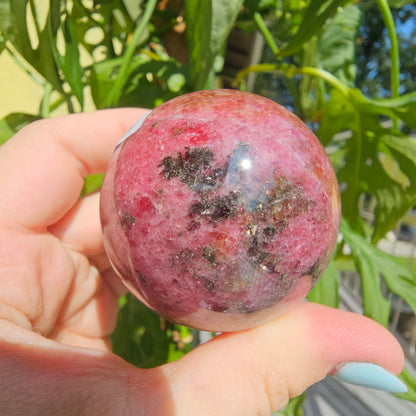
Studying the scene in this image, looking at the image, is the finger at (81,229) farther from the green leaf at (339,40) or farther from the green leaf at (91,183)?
the green leaf at (339,40)

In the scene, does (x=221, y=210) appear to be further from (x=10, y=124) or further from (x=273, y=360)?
(x=10, y=124)

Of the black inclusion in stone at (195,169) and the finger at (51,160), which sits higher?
the black inclusion in stone at (195,169)

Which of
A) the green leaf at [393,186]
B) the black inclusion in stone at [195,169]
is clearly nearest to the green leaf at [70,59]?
the black inclusion in stone at [195,169]

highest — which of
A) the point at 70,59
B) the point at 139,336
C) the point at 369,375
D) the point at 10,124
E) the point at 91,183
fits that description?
the point at 70,59

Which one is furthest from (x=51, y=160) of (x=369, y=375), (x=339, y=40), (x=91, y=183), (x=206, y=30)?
(x=339, y=40)

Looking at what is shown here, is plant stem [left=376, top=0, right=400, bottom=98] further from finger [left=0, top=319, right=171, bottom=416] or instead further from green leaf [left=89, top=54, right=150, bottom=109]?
finger [left=0, top=319, right=171, bottom=416]

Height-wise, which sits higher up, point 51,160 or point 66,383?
point 51,160
